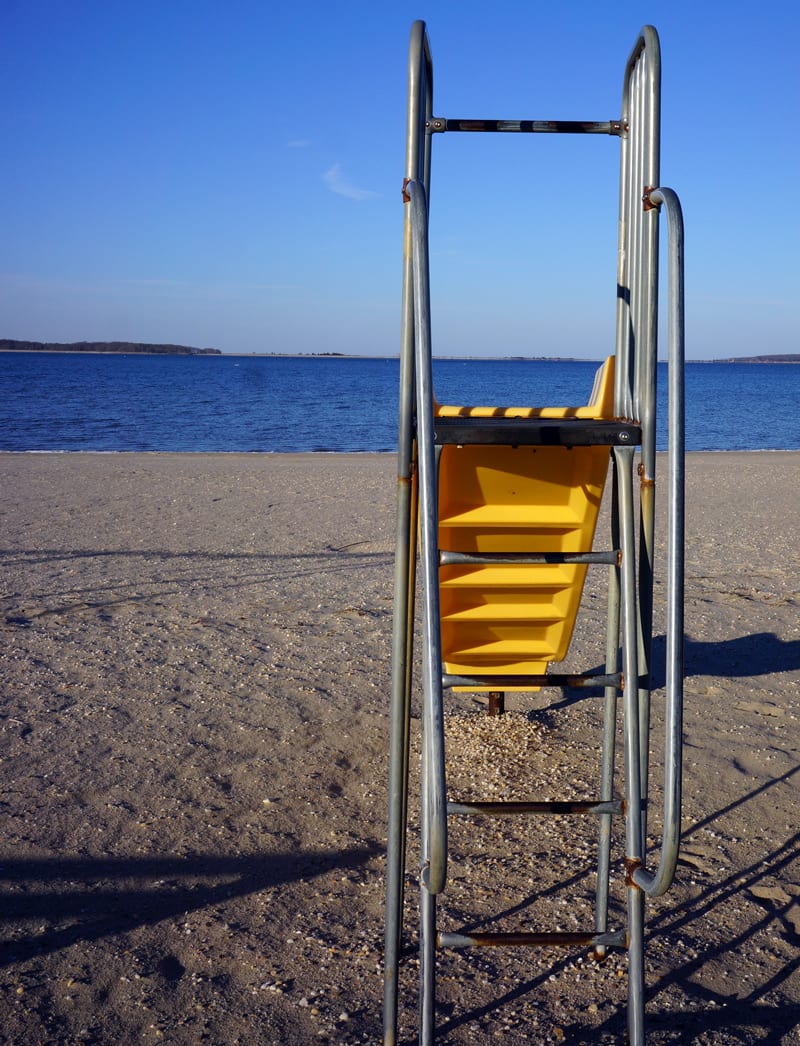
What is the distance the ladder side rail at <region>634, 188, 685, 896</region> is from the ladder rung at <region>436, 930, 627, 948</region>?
38 centimetres

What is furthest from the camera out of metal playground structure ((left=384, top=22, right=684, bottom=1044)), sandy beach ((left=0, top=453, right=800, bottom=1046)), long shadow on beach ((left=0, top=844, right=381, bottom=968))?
long shadow on beach ((left=0, top=844, right=381, bottom=968))

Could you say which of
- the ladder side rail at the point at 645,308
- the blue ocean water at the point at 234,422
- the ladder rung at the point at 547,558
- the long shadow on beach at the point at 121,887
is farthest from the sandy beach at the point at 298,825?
the blue ocean water at the point at 234,422

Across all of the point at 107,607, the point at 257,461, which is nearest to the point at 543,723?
the point at 107,607

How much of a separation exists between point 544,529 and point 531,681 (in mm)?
435

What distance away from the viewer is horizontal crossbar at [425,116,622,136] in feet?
9.16

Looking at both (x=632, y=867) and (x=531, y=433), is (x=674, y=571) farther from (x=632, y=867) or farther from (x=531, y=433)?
(x=632, y=867)

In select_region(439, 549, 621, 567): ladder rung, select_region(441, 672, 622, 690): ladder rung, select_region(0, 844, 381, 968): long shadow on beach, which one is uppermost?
select_region(439, 549, 621, 567): ladder rung

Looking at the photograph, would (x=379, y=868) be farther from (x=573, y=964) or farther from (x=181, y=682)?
(x=181, y=682)

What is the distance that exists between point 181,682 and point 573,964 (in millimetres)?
2797

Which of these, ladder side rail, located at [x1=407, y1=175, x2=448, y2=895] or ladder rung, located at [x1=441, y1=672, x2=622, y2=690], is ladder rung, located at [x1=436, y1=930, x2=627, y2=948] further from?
ladder rung, located at [x1=441, y1=672, x2=622, y2=690]

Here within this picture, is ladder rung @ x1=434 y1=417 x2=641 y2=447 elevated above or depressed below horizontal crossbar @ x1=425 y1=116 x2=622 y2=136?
below

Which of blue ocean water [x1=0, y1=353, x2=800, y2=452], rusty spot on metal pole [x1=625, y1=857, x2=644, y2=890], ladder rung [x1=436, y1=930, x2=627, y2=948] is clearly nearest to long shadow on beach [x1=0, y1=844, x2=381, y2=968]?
ladder rung [x1=436, y1=930, x2=627, y2=948]

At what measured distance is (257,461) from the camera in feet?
58.0

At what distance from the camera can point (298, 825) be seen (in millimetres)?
3701
